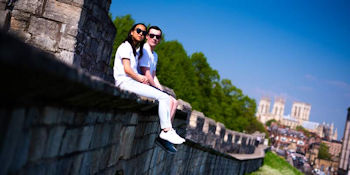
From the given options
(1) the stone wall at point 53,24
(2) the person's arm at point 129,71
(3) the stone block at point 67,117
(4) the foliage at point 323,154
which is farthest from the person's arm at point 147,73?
(4) the foliage at point 323,154

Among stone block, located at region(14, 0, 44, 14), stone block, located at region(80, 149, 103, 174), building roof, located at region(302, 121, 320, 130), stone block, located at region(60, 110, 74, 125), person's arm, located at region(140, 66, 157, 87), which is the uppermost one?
building roof, located at region(302, 121, 320, 130)

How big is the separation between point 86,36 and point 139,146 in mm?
1842

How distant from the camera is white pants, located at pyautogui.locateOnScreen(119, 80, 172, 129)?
14.3ft

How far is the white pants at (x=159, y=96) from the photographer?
436 cm

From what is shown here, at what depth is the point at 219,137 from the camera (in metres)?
14.5

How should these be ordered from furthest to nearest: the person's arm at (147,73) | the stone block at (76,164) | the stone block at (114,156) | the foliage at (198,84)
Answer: the foliage at (198,84) < the person's arm at (147,73) < the stone block at (114,156) < the stone block at (76,164)

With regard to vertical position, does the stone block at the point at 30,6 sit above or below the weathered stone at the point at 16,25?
above

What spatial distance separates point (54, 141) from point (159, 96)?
225cm

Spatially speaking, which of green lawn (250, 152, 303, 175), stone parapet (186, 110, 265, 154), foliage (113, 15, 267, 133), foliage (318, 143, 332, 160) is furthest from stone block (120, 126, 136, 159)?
foliage (318, 143, 332, 160)

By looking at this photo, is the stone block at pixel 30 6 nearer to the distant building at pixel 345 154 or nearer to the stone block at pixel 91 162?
the stone block at pixel 91 162

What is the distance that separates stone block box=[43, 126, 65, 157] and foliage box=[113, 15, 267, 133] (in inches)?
690

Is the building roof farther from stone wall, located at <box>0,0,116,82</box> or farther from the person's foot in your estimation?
the person's foot

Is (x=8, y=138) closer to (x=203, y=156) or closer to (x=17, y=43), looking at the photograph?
(x=17, y=43)

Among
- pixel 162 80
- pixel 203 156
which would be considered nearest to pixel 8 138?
pixel 203 156
